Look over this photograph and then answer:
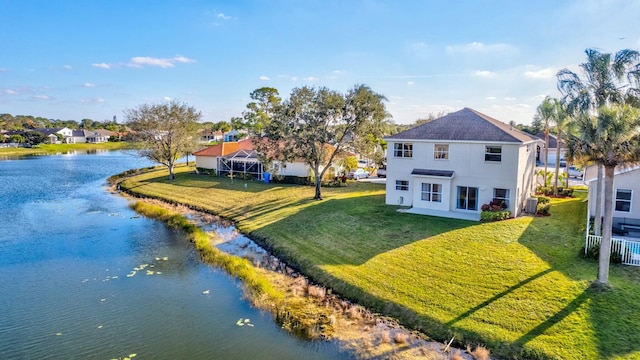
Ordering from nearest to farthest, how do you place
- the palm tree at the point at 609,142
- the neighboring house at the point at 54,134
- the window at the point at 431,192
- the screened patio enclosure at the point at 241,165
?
the palm tree at the point at 609,142, the window at the point at 431,192, the screened patio enclosure at the point at 241,165, the neighboring house at the point at 54,134

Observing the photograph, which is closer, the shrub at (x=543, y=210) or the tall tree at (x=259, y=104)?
the shrub at (x=543, y=210)

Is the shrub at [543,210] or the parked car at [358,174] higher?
the parked car at [358,174]

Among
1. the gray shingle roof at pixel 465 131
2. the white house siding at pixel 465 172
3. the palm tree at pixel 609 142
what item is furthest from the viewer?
the gray shingle roof at pixel 465 131

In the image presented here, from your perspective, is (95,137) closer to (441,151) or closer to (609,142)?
(441,151)

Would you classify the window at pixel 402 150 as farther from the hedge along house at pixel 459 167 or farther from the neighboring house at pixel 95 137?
the neighboring house at pixel 95 137

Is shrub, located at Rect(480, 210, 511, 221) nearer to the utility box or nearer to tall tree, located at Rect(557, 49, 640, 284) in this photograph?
the utility box

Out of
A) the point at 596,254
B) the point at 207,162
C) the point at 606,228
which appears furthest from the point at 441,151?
the point at 207,162

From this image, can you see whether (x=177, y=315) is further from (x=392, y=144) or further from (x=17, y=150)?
(x=17, y=150)

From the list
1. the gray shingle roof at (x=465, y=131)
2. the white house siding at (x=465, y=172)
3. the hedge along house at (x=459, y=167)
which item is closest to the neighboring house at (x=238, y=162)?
the white house siding at (x=465, y=172)
